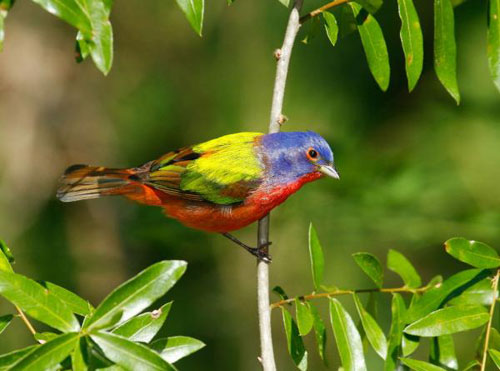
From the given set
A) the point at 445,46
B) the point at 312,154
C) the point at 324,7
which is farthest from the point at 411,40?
the point at 312,154

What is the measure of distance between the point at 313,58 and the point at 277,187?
3477mm

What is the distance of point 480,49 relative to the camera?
719 centimetres

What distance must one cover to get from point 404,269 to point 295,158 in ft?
4.67

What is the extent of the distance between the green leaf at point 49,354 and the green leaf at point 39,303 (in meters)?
0.05

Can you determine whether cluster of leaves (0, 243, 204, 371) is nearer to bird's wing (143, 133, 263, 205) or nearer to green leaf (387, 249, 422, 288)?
green leaf (387, 249, 422, 288)

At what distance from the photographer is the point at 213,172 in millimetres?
4551

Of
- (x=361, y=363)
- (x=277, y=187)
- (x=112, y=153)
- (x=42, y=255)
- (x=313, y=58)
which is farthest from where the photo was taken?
(x=112, y=153)

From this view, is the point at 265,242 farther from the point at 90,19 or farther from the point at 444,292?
the point at 90,19

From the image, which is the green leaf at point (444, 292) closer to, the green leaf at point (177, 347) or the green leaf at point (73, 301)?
the green leaf at point (177, 347)

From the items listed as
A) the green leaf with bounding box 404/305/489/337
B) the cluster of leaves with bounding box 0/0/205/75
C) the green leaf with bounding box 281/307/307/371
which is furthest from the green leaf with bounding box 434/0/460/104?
the cluster of leaves with bounding box 0/0/205/75

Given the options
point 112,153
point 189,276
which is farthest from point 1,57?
point 189,276

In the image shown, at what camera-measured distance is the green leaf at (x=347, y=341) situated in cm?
289

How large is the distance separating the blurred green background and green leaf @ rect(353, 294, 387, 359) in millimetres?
3390

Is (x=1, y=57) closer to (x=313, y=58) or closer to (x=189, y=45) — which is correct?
(x=189, y=45)
